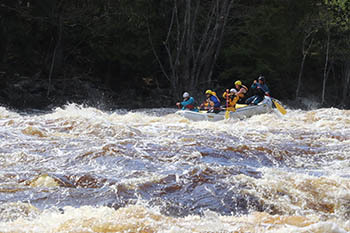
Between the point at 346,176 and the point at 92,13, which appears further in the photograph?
the point at 92,13

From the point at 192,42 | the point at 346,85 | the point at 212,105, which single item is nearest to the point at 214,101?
the point at 212,105

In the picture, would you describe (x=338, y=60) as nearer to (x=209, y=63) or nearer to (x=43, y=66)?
(x=209, y=63)

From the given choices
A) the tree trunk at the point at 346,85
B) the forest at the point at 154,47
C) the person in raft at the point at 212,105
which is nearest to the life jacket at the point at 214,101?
the person in raft at the point at 212,105

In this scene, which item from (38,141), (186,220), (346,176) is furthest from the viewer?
(38,141)

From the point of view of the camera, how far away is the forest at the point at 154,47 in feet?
71.8

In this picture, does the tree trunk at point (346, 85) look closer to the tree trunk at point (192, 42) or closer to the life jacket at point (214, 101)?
the tree trunk at point (192, 42)

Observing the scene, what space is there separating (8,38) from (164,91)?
311 inches

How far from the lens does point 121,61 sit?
936 inches

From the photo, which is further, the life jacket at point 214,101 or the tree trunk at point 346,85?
the tree trunk at point 346,85

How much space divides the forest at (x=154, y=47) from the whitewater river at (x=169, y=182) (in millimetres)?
12105

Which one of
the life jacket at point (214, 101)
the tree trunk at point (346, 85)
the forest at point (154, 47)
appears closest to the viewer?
the life jacket at point (214, 101)

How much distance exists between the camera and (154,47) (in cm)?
2477

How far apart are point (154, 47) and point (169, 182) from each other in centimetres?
1883

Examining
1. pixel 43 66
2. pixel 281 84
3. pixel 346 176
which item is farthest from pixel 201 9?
pixel 346 176
